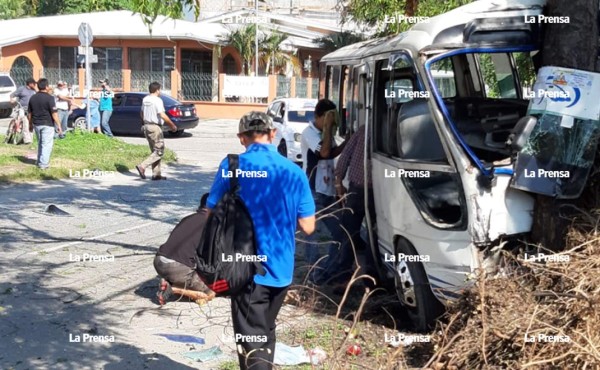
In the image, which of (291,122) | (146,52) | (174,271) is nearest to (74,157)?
(291,122)

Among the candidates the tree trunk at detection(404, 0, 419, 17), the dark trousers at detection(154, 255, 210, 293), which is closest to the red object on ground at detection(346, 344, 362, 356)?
the dark trousers at detection(154, 255, 210, 293)

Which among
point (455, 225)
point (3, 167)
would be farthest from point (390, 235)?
point (3, 167)

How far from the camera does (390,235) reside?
273 inches

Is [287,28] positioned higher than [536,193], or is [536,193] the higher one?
[287,28]

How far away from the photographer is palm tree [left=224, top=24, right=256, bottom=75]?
1490 inches

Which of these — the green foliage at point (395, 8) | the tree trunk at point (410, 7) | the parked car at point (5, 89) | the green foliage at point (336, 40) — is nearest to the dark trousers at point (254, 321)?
the green foliage at point (395, 8)

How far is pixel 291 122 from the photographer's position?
65.5ft

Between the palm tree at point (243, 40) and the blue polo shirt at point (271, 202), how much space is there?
33.7 meters

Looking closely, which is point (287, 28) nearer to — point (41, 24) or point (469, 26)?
point (41, 24)

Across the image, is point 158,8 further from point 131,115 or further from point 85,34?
point 131,115

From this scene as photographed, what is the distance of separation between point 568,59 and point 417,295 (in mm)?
2110

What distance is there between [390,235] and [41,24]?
41036 mm

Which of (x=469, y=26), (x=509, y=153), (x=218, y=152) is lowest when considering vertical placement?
(x=218, y=152)

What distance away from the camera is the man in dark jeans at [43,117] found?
15.9 m
